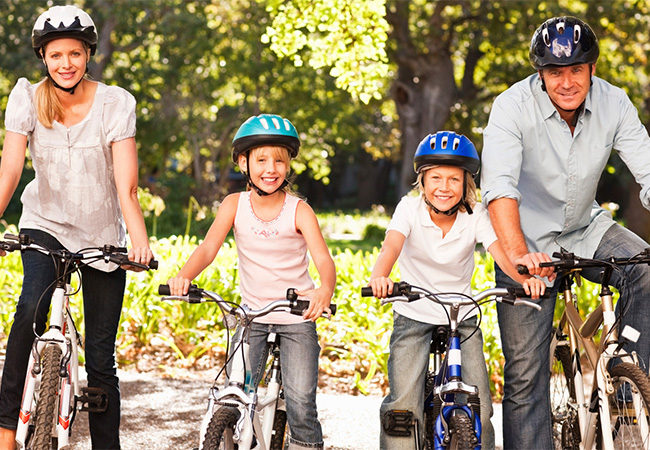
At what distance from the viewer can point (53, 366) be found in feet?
11.6

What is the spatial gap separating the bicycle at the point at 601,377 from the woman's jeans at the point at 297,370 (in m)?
1.10

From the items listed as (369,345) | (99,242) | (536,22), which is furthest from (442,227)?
(536,22)

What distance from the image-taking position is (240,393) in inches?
126

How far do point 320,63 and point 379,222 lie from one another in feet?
56.2

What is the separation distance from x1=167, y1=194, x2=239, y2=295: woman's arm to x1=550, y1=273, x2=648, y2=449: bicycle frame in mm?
1610

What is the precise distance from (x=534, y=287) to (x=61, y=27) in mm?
2323

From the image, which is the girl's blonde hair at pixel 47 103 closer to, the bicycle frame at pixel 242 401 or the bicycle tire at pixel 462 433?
the bicycle frame at pixel 242 401

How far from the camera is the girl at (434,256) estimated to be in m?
3.79

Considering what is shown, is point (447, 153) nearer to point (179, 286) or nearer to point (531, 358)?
point (531, 358)

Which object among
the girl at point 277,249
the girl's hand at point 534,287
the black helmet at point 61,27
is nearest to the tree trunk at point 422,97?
the girl at point 277,249

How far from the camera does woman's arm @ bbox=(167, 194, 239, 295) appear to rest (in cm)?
338

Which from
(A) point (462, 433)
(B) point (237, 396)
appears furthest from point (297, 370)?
(A) point (462, 433)

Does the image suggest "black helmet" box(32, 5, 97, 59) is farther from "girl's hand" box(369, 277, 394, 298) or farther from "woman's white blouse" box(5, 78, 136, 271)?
"girl's hand" box(369, 277, 394, 298)

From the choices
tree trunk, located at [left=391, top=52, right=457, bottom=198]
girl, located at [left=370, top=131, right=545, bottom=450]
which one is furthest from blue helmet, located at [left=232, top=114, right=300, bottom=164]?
tree trunk, located at [left=391, top=52, right=457, bottom=198]
